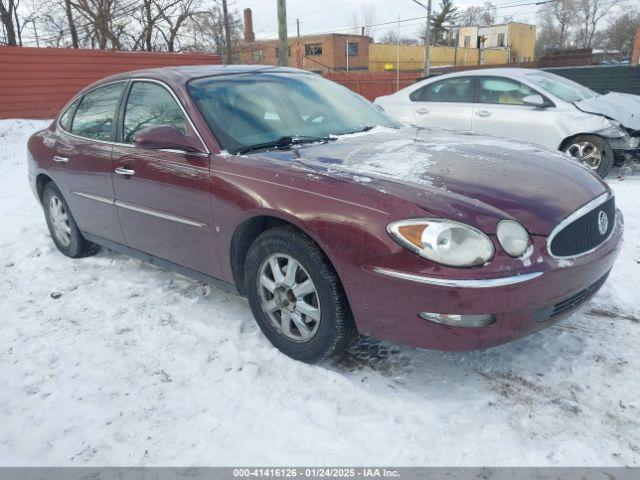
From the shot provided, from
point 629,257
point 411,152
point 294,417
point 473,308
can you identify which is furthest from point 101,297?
point 629,257

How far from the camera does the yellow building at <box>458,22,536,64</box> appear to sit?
60844 millimetres

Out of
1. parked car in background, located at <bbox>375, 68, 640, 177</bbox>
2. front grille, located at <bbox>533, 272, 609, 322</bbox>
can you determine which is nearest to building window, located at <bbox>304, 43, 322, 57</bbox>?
parked car in background, located at <bbox>375, 68, 640, 177</bbox>

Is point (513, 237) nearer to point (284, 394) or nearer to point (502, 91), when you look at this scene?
point (284, 394)

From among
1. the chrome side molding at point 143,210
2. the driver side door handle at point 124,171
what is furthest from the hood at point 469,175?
the driver side door handle at point 124,171

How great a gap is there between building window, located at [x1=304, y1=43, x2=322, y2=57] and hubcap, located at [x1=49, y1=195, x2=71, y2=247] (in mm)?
49559

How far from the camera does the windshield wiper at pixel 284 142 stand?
3.09m

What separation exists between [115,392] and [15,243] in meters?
3.26


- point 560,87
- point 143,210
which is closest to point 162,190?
point 143,210

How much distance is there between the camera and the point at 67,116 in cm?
461

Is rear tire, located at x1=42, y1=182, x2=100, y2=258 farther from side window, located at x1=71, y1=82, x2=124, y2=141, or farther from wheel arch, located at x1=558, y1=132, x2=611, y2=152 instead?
wheel arch, located at x1=558, y1=132, x2=611, y2=152

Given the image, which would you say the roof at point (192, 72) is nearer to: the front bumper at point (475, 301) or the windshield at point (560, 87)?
the front bumper at point (475, 301)

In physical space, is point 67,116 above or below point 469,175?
above

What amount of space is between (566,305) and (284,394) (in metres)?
1.47

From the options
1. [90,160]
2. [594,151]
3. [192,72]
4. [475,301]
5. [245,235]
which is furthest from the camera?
[594,151]
